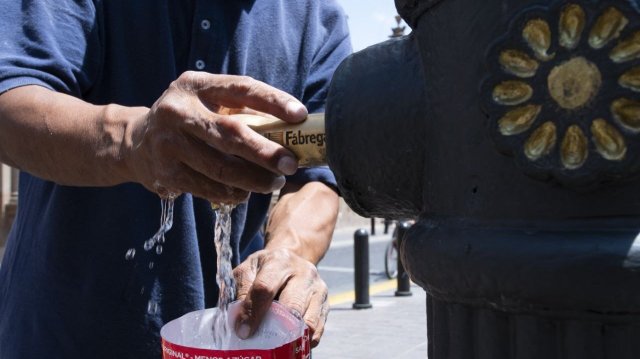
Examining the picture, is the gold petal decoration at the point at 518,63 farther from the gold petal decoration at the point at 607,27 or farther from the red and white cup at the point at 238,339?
the red and white cup at the point at 238,339

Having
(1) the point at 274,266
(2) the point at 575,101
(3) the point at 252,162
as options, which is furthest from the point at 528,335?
(1) the point at 274,266

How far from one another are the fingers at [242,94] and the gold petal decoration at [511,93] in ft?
1.07

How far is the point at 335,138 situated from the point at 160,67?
93cm

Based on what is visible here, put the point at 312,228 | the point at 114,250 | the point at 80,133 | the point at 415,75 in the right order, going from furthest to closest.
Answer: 1. the point at 312,228
2. the point at 114,250
3. the point at 80,133
4. the point at 415,75

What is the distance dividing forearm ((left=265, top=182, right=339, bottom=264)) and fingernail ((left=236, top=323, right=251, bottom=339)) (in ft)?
1.43

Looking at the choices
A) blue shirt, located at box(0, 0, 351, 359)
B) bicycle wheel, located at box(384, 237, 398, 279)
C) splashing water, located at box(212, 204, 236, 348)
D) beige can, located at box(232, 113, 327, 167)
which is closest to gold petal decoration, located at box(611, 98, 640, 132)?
beige can, located at box(232, 113, 327, 167)

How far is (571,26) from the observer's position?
0.65 meters

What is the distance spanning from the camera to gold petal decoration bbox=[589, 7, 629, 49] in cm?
64

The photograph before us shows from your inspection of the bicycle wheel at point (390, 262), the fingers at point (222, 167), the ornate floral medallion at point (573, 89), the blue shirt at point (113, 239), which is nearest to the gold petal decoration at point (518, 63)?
the ornate floral medallion at point (573, 89)

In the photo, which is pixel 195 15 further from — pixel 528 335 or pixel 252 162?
pixel 528 335

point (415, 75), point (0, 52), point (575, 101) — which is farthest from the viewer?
point (0, 52)

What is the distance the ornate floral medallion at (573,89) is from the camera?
64 cm

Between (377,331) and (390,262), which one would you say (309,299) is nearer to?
(377,331)

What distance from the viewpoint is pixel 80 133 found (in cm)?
125
